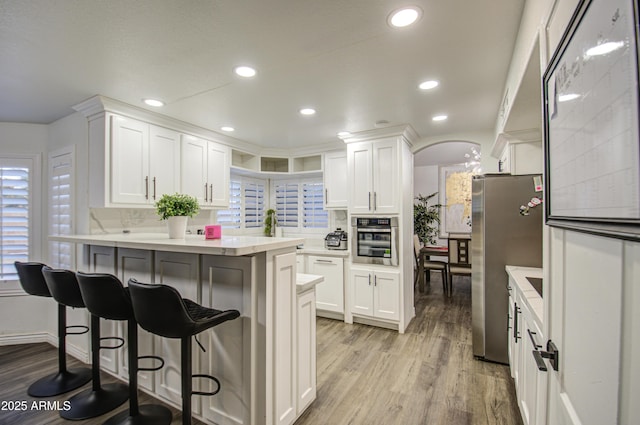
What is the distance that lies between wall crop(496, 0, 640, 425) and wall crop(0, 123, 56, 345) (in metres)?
4.54

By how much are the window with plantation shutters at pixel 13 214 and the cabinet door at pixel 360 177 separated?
384 centimetres

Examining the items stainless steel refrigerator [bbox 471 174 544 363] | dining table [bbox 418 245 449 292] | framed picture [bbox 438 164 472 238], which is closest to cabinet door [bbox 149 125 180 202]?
stainless steel refrigerator [bbox 471 174 544 363]

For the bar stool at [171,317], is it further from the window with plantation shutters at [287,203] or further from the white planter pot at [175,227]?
the window with plantation shutters at [287,203]

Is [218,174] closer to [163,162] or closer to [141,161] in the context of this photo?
[163,162]

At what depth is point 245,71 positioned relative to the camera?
7.15 feet

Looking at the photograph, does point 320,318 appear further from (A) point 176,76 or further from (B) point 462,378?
(A) point 176,76

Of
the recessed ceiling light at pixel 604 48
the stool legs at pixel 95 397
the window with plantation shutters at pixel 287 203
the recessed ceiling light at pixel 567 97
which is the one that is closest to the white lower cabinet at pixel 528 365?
the recessed ceiling light at pixel 567 97

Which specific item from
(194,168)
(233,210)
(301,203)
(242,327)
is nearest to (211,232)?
(242,327)

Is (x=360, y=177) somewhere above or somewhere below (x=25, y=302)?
above

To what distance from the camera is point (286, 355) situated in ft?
6.07

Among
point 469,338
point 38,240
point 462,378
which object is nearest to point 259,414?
point 462,378

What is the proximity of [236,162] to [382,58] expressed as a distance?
10.6 feet

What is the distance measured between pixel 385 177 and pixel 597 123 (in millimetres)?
2994

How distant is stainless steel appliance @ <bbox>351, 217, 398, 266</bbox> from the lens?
3.57m
